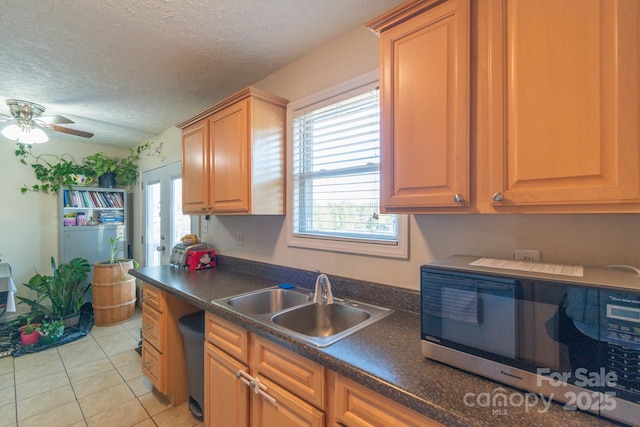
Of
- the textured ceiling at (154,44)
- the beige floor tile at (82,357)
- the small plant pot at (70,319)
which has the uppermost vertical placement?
the textured ceiling at (154,44)

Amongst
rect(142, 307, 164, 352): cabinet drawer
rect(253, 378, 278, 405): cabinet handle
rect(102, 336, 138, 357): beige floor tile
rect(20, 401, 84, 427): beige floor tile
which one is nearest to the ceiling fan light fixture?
rect(142, 307, 164, 352): cabinet drawer

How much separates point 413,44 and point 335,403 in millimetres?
1319

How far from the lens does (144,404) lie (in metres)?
2.05

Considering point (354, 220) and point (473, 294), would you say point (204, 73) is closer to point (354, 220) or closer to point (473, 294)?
point (354, 220)

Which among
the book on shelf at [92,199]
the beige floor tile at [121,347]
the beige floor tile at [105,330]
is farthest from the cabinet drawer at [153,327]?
the book on shelf at [92,199]

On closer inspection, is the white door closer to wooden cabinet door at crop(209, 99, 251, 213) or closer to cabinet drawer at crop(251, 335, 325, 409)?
wooden cabinet door at crop(209, 99, 251, 213)

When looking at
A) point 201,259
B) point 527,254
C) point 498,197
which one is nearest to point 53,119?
point 201,259

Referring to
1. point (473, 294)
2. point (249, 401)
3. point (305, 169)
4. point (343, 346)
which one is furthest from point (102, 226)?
point (473, 294)

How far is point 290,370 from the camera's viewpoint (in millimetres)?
1119

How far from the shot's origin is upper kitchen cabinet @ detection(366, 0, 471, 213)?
0.97 m

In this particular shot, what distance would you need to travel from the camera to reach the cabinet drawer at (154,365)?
199cm

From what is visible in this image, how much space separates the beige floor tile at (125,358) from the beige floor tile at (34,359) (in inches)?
→ 21.4

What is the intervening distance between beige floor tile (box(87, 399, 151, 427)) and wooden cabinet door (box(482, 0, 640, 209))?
2.48 metres

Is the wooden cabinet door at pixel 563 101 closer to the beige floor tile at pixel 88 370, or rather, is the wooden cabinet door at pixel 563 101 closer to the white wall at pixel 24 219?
the beige floor tile at pixel 88 370
